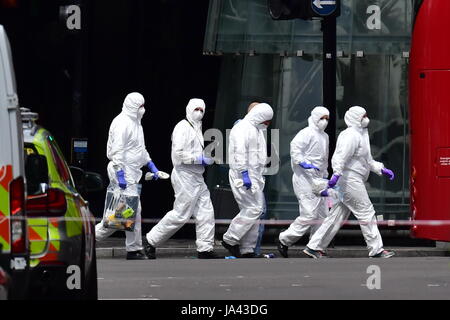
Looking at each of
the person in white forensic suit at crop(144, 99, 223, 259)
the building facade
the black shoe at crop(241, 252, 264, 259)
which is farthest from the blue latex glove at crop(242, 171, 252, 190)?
the building facade

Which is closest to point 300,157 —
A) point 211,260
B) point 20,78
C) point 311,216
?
point 311,216

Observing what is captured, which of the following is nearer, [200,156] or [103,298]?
[103,298]

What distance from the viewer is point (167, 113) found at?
20672 millimetres

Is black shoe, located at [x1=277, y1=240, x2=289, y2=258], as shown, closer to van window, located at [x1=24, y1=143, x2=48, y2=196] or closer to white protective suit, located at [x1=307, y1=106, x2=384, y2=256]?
white protective suit, located at [x1=307, y1=106, x2=384, y2=256]

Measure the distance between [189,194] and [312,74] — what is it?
146 inches

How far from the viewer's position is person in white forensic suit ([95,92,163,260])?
16625 millimetres

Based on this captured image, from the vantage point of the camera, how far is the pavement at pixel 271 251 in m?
17.4

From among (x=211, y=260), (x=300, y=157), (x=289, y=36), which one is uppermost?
(x=289, y=36)

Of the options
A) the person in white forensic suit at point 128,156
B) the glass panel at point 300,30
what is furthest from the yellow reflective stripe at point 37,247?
the glass panel at point 300,30

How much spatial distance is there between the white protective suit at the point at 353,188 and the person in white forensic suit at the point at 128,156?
210 cm

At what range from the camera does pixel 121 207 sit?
54.4 ft

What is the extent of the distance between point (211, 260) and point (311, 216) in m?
1.52

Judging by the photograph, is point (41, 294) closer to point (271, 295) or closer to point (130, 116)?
point (271, 295)

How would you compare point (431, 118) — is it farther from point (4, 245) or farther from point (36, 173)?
point (4, 245)
